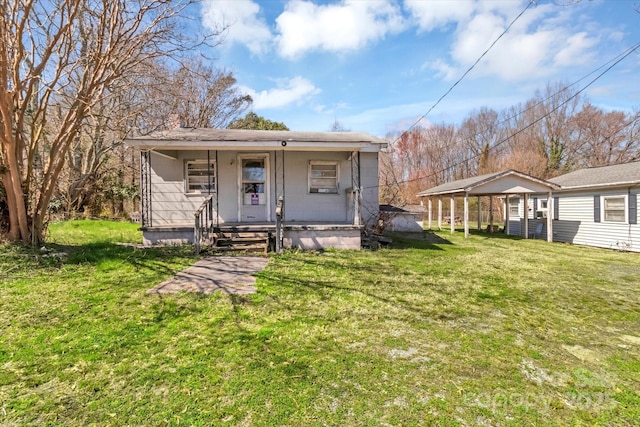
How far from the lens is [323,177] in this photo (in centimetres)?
979

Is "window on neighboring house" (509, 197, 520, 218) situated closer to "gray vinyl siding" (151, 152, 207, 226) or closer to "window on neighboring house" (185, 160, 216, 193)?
"window on neighboring house" (185, 160, 216, 193)

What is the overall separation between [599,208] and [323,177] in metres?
10.8

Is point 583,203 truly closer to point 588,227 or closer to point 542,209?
point 588,227

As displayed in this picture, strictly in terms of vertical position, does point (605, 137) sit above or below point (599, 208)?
above

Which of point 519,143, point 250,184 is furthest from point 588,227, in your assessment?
point 519,143

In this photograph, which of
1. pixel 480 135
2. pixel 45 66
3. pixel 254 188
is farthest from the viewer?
pixel 480 135

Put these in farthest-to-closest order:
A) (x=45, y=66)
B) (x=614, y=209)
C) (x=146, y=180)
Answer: (x=614, y=209) < (x=146, y=180) < (x=45, y=66)

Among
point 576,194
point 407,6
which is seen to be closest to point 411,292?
point 407,6

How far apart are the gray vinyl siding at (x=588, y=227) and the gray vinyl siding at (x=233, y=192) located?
32.1ft

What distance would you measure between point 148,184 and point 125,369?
25.1 ft

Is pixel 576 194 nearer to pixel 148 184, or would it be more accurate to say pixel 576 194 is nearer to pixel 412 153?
pixel 148 184

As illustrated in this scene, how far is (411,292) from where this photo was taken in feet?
16.1

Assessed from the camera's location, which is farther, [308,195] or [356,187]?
[308,195]

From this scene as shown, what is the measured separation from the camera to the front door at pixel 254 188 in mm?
9461
